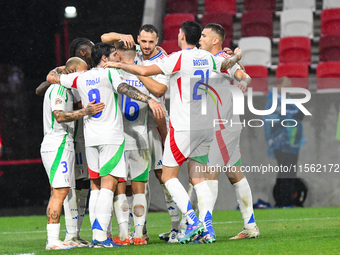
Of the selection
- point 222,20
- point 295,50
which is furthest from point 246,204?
point 222,20

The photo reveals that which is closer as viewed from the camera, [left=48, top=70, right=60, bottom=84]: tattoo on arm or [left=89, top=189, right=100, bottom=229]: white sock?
[left=89, top=189, right=100, bottom=229]: white sock

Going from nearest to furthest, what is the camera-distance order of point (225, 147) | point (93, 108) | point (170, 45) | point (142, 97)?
point (142, 97)
point (93, 108)
point (225, 147)
point (170, 45)

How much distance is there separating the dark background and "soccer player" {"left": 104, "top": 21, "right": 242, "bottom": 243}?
4.56m

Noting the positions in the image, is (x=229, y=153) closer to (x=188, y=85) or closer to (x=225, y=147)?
(x=225, y=147)

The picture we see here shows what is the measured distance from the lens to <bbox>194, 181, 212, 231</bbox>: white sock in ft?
14.5

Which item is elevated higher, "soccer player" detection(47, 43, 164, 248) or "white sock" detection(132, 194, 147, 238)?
"soccer player" detection(47, 43, 164, 248)

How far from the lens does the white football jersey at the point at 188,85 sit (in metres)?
4.48

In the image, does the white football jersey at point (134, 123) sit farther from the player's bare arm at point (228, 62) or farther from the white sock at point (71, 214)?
the player's bare arm at point (228, 62)

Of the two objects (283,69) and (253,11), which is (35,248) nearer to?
(283,69)

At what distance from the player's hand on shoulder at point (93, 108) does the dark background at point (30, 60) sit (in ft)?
14.5

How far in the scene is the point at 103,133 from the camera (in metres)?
4.57

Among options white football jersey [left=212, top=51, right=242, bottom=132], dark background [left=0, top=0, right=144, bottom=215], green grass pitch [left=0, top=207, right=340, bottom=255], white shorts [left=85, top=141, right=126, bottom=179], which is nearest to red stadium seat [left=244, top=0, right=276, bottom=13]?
dark background [left=0, top=0, right=144, bottom=215]

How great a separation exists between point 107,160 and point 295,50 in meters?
7.14

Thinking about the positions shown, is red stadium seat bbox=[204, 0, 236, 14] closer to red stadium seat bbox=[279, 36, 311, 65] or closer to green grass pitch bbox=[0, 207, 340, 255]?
red stadium seat bbox=[279, 36, 311, 65]
